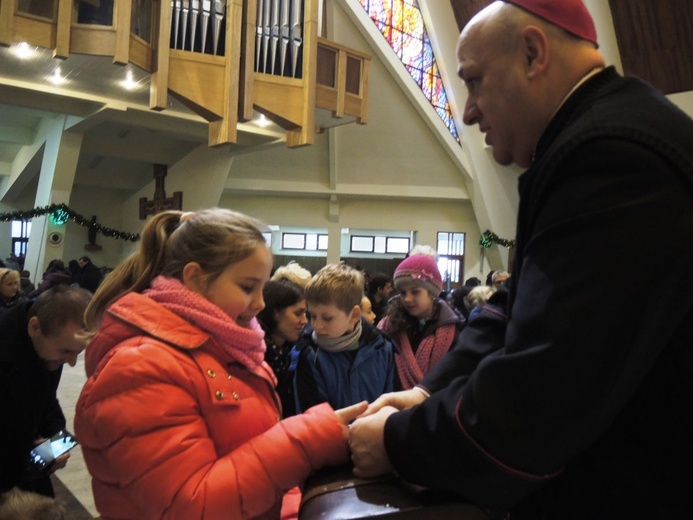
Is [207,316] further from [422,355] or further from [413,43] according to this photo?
[413,43]

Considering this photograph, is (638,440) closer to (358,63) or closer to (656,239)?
(656,239)

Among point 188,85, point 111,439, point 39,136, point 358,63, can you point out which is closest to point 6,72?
point 188,85

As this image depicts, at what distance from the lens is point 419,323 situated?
12.0 feet

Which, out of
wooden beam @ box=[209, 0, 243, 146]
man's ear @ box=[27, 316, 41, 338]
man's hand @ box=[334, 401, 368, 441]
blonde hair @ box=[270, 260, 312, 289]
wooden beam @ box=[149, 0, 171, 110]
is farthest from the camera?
wooden beam @ box=[209, 0, 243, 146]

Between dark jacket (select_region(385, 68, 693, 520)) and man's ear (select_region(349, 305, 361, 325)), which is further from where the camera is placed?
man's ear (select_region(349, 305, 361, 325))

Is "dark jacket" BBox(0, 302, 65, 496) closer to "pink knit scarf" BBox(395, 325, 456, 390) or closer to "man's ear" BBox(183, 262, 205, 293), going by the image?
"man's ear" BBox(183, 262, 205, 293)

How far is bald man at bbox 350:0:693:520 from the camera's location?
2.89ft

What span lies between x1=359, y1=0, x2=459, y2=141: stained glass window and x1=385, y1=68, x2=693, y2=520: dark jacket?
14.0 metres

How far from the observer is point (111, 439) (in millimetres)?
1271

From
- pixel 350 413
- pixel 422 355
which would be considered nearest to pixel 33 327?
pixel 350 413

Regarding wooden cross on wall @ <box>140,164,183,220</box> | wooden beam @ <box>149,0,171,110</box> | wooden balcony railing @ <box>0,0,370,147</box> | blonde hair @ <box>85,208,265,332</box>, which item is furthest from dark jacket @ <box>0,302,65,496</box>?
wooden cross on wall @ <box>140,164,183,220</box>

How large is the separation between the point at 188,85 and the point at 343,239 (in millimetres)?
9364

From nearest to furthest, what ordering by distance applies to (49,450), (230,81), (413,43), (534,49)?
(534,49) → (49,450) → (230,81) → (413,43)

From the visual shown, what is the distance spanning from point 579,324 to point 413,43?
15081mm
